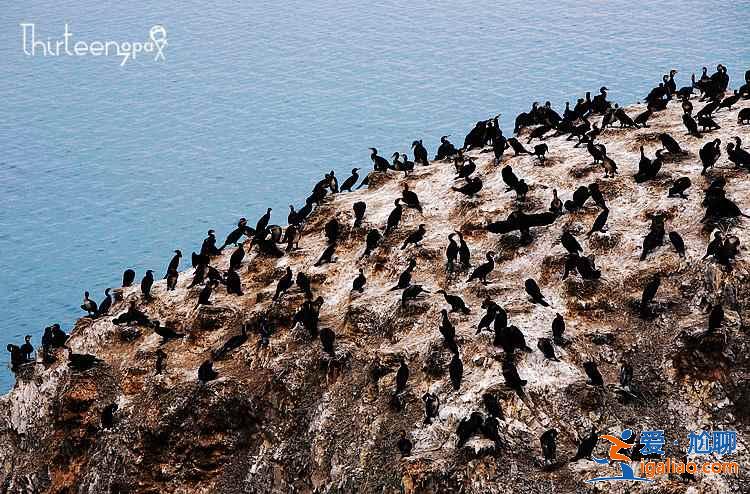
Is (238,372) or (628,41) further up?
(628,41)

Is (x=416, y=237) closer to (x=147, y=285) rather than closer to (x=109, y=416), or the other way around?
(x=147, y=285)

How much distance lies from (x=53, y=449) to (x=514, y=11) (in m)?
38.1

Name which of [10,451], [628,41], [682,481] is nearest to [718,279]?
[682,481]

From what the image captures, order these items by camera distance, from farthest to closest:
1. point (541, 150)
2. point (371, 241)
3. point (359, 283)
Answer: point (541, 150), point (371, 241), point (359, 283)

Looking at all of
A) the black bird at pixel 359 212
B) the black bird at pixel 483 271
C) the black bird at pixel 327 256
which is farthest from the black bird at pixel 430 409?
the black bird at pixel 359 212

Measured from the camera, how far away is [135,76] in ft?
138

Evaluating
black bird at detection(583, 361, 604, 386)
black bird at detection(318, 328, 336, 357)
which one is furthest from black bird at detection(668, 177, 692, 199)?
black bird at detection(318, 328, 336, 357)

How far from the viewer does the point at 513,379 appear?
1166cm

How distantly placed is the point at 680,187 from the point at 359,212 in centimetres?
557

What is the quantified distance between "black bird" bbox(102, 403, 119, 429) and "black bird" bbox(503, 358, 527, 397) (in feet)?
20.2

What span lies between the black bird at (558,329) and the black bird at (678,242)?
222 cm

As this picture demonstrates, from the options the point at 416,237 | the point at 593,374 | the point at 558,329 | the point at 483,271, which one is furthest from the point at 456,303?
the point at 593,374

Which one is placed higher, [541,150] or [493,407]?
[541,150]

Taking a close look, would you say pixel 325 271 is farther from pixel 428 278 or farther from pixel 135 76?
pixel 135 76
